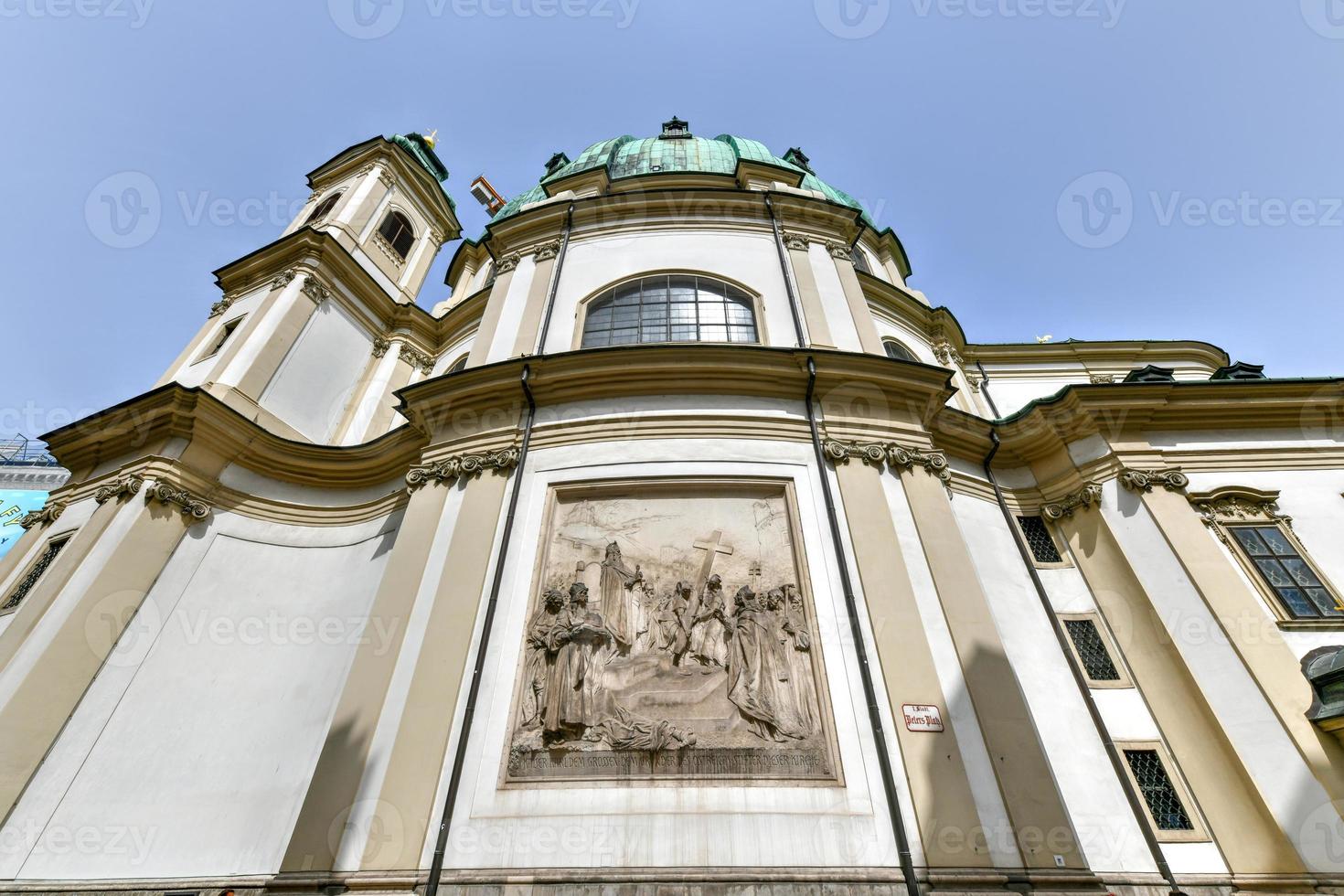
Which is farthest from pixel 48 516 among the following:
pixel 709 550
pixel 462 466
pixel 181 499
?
pixel 709 550

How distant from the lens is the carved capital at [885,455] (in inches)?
388

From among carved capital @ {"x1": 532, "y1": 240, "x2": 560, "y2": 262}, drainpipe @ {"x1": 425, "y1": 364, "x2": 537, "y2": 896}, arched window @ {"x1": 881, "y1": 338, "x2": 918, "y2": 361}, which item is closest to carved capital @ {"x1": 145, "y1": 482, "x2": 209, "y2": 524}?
drainpipe @ {"x1": 425, "y1": 364, "x2": 537, "y2": 896}

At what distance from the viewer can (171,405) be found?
11.9 meters

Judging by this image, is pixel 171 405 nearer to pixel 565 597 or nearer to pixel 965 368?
pixel 565 597

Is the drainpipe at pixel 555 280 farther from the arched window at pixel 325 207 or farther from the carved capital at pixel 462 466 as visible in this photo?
the arched window at pixel 325 207

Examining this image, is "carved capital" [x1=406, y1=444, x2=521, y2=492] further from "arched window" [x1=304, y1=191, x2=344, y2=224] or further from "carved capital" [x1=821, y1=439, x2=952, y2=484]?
"arched window" [x1=304, y1=191, x2=344, y2=224]

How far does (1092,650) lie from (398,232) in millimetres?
21281

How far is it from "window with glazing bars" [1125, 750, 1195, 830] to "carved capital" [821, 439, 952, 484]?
15.6 ft

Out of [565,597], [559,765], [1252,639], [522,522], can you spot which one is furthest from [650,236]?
[1252,639]

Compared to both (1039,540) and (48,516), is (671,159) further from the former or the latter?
(48,516)

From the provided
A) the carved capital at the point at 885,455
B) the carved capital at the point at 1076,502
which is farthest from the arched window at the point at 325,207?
the carved capital at the point at 1076,502

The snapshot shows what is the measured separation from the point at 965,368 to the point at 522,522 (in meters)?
13.5

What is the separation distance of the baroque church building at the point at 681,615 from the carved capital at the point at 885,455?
3.3 inches

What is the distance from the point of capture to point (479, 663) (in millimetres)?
7750
